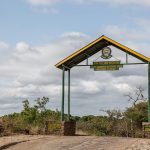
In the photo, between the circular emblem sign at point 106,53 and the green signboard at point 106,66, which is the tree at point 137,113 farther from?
the circular emblem sign at point 106,53

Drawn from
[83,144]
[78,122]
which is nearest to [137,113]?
[78,122]

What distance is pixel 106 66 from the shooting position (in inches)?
1020

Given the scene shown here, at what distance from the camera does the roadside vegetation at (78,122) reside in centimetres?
2655

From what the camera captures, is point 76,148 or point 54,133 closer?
point 76,148

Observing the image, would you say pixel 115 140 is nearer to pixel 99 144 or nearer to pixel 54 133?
pixel 99 144

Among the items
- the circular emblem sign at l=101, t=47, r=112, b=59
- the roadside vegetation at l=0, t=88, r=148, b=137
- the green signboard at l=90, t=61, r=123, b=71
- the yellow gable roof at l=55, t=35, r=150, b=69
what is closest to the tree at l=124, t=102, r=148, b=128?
the roadside vegetation at l=0, t=88, r=148, b=137

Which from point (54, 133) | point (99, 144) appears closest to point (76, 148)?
point (99, 144)

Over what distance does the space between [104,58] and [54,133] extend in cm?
551

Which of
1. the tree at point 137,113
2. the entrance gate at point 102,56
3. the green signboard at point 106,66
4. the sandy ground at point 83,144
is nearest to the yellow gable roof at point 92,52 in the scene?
the entrance gate at point 102,56

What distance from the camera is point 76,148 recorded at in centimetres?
A: 1783

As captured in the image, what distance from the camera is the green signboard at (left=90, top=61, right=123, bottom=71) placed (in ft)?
84.4

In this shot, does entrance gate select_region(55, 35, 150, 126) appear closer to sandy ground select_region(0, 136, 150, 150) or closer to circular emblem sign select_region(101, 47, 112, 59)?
circular emblem sign select_region(101, 47, 112, 59)

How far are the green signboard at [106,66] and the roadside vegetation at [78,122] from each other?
4095 millimetres

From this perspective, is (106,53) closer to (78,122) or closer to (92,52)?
(92,52)
